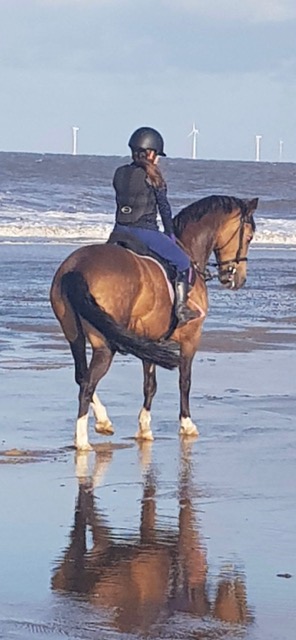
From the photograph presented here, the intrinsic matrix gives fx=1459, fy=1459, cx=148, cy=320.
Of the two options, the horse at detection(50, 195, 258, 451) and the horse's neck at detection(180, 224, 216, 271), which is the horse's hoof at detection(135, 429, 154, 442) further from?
the horse's neck at detection(180, 224, 216, 271)

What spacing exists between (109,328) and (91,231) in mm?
28220

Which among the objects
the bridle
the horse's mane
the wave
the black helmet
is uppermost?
the black helmet

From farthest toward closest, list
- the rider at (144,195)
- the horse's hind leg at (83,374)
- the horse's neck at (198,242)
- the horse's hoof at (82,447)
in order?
the horse's neck at (198,242), the rider at (144,195), the horse's hind leg at (83,374), the horse's hoof at (82,447)

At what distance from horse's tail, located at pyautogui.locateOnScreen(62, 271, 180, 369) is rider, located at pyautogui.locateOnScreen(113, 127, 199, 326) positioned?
0.65 m

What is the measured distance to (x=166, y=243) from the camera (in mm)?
9445

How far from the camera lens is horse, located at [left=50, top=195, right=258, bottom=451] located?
29.1ft

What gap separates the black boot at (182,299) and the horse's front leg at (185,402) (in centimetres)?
36

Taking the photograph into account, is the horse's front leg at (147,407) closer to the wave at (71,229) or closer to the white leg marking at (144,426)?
the white leg marking at (144,426)

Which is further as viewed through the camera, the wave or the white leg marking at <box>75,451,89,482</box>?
the wave

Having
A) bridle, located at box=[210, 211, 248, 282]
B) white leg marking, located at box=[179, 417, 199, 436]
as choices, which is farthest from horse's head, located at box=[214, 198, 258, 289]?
white leg marking, located at box=[179, 417, 199, 436]

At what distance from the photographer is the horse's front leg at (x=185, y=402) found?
373 inches

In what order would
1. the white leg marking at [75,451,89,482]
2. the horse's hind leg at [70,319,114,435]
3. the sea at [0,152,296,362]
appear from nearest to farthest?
1. the white leg marking at [75,451,89,482]
2. the horse's hind leg at [70,319,114,435]
3. the sea at [0,152,296,362]

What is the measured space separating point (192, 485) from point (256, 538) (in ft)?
3.96

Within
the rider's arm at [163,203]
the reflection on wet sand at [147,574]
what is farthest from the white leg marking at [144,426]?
the reflection on wet sand at [147,574]
